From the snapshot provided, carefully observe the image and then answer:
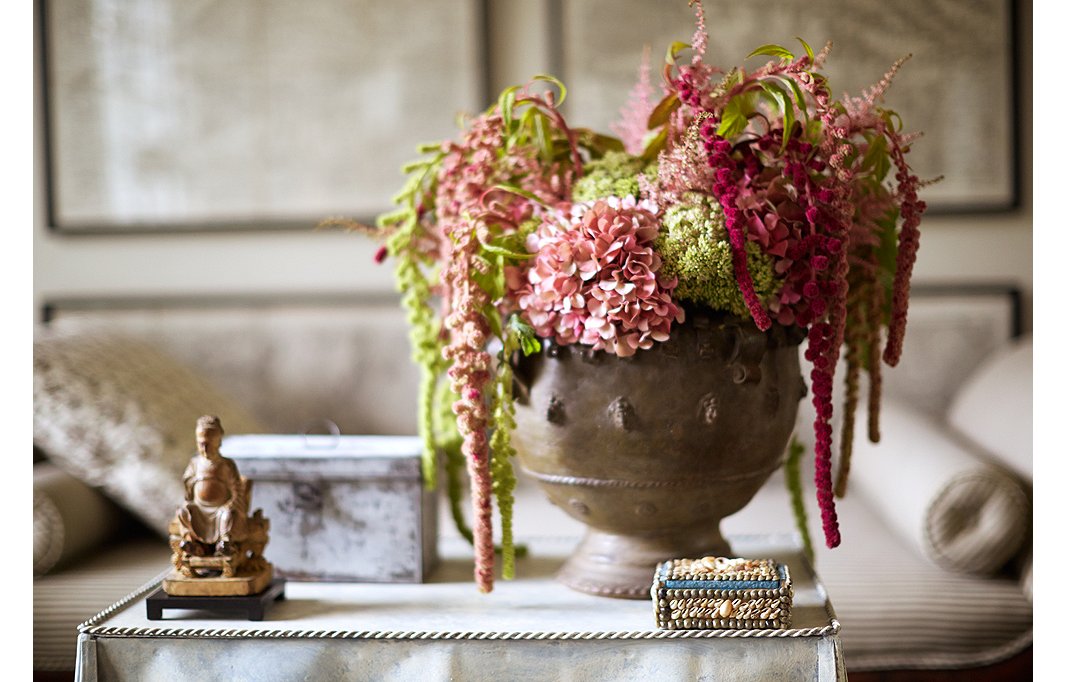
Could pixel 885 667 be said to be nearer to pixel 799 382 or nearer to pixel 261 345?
pixel 799 382

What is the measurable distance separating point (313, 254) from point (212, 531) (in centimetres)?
162

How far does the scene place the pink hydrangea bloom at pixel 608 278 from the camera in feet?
3.21

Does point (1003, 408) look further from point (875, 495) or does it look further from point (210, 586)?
point (210, 586)

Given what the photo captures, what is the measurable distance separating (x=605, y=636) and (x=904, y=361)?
175 centimetres

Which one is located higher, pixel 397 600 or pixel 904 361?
pixel 904 361

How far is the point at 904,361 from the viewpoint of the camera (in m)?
2.49

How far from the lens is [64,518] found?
1.71m

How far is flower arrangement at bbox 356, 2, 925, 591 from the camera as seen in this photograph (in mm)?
981

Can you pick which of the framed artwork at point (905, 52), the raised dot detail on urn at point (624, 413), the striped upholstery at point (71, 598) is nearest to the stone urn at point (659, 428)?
the raised dot detail on urn at point (624, 413)

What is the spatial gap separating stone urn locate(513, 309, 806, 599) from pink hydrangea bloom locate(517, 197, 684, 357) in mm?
34

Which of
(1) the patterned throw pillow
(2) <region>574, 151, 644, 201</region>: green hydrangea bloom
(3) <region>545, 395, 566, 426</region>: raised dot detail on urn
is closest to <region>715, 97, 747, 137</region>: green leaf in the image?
(2) <region>574, 151, 644, 201</region>: green hydrangea bloom

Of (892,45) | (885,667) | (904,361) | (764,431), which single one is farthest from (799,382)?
(892,45)

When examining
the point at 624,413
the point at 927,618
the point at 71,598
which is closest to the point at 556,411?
the point at 624,413

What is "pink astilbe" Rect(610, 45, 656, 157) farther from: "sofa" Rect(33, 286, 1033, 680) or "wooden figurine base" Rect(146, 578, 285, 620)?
"sofa" Rect(33, 286, 1033, 680)
